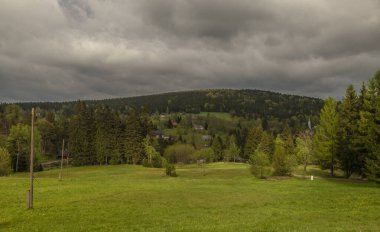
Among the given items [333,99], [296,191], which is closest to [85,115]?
[333,99]

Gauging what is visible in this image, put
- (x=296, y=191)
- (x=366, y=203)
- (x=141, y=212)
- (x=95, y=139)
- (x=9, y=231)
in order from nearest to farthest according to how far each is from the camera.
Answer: (x=9, y=231)
(x=141, y=212)
(x=366, y=203)
(x=296, y=191)
(x=95, y=139)

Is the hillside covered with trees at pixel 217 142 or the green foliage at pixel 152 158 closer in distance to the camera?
the hillside covered with trees at pixel 217 142

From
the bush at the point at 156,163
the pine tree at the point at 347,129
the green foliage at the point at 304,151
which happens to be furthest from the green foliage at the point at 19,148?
the pine tree at the point at 347,129

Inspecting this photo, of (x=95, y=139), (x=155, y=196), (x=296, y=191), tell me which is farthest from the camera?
(x=95, y=139)

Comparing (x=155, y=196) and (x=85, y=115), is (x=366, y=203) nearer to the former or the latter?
(x=155, y=196)

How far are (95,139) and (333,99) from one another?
7774 centimetres

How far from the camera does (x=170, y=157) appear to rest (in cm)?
14675

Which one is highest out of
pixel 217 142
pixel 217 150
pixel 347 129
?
pixel 347 129

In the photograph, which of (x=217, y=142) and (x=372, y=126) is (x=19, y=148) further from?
(x=372, y=126)

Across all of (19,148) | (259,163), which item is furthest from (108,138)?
(259,163)

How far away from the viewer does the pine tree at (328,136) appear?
6056 cm

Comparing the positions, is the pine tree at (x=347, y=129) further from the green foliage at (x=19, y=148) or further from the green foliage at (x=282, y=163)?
the green foliage at (x=19, y=148)

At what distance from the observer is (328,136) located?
2450 inches

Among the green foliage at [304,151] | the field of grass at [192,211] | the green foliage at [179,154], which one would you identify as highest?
the green foliage at [304,151]
